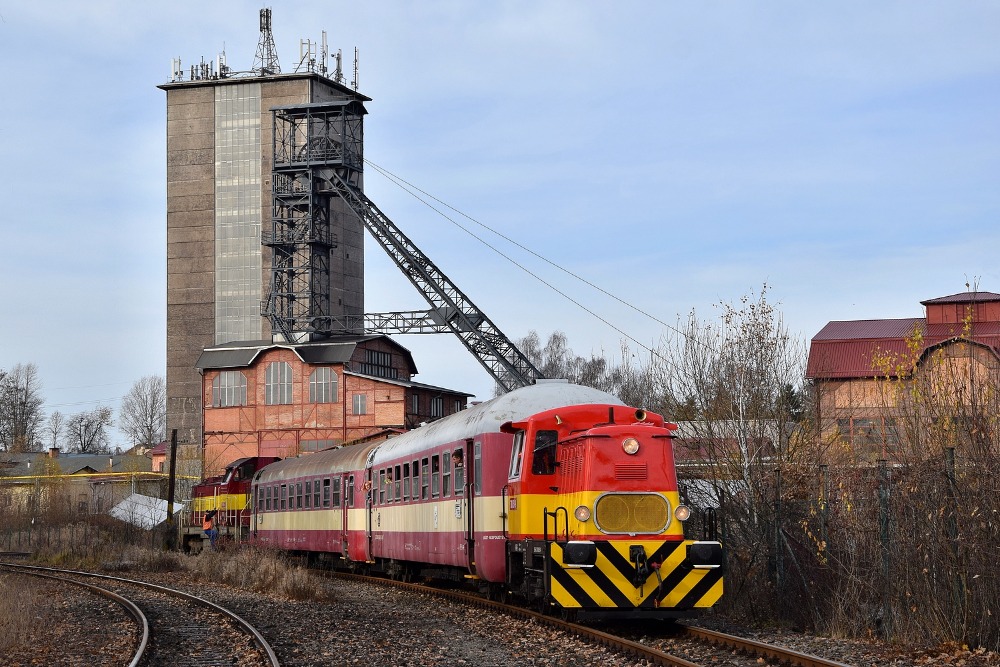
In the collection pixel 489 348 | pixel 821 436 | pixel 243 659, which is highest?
pixel 489 348

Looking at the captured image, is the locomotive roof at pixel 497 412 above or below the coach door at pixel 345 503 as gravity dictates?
above

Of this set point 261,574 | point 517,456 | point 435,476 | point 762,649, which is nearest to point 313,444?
point 261,574

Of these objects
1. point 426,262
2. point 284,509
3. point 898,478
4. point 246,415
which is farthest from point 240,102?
point 898,478

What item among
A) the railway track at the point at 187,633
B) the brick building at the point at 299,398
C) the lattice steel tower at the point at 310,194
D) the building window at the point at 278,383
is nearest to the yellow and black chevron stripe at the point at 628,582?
the railway track at the point at 187,633

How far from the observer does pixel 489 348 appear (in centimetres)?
6519

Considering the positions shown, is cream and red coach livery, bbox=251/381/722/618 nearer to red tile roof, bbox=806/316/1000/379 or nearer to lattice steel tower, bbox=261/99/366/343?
red tile roof, bbox=806/316/1000/379

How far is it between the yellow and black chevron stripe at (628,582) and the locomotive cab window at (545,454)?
1783 millimetres

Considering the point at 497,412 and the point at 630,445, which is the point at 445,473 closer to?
the point at 497,412

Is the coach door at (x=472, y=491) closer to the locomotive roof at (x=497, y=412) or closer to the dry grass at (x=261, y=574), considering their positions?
the locomotive roof at (x=497, y=412)

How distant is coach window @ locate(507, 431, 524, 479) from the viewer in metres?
17.6

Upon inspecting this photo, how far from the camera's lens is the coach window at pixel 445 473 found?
21.5 meters

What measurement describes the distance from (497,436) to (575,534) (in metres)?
3.25

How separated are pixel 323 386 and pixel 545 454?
205 ft

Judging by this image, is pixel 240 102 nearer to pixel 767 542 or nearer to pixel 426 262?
pixel 426 262
